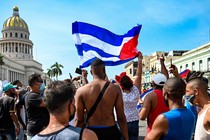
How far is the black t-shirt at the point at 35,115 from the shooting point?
4.86 metres

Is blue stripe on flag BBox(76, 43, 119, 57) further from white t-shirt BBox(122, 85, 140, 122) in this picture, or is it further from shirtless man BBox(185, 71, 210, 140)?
shirtless man BBox(185, 71, 210, 140)

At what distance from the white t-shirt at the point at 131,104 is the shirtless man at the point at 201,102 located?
7.16ft

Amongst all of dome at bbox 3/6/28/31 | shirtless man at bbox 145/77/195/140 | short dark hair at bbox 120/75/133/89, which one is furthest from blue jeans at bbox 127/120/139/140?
dome at bbox 3/6/28/31

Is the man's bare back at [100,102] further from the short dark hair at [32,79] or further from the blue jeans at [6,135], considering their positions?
the blue jeans at [6,135]

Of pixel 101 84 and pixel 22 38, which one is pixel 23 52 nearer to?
pixel 22 38

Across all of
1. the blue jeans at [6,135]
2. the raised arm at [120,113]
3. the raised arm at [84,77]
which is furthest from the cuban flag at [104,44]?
the raised arm at [120,113]

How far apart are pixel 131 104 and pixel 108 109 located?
1.60 metres

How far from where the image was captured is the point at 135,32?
23.0 feet

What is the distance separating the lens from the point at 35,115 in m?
4.89

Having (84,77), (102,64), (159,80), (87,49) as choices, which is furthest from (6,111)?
(159,80)

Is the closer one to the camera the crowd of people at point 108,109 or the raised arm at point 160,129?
the crowd of people at point 108,109

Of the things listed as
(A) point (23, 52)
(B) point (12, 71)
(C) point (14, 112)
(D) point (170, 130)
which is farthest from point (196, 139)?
(A) point (23, 52)

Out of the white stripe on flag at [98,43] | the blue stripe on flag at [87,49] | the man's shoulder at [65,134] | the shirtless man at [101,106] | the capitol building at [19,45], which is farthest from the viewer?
the capitol building at [19,45]

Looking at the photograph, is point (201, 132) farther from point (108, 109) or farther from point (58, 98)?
point (108, 109)
